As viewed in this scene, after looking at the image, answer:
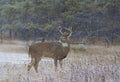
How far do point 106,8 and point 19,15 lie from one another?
18.0 feet

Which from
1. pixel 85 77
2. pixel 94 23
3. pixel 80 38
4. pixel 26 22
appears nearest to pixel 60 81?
pixel 85 77

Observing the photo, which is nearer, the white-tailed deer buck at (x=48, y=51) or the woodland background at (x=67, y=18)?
the white-tailed deer buck at (x=48, y=51)

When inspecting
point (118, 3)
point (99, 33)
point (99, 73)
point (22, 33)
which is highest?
point (99, 73)

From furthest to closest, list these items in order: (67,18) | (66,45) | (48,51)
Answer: (67,18)
(66,45)
(48,51)

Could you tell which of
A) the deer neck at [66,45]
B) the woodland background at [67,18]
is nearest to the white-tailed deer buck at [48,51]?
the deer neck at [66,45]

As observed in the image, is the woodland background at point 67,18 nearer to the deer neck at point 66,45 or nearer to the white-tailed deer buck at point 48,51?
the deer neck at point 66,45

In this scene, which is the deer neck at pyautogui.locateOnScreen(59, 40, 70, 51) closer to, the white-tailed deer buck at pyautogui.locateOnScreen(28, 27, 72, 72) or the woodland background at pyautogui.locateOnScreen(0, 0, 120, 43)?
the white-tailed deer buck at pyautogui.locateOnScreen(28, 27, 72, 72)

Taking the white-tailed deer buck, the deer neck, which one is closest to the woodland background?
the deer neck

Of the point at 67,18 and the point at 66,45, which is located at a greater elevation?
the point at 66,45

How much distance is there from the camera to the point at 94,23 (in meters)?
19.8

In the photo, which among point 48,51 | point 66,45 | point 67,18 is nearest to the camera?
point 48,51

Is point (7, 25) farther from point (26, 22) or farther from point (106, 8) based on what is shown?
point (106, 8)

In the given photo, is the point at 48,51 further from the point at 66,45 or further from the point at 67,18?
the point at 67,18

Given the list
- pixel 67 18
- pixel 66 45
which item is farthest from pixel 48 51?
pixel 67 18
